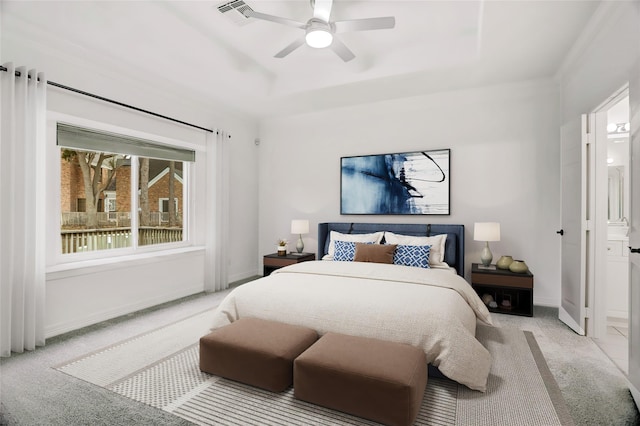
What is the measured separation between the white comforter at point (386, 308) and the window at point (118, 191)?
1.94 metres

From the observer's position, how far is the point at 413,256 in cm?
371

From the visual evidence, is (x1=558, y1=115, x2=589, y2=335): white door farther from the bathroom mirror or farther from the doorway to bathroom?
the bathroom mirror

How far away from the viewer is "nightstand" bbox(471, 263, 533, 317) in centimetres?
351

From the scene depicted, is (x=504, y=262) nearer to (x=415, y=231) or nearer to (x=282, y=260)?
(x=415, y=231)

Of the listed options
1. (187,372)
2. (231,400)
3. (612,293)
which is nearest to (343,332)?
(231,400)

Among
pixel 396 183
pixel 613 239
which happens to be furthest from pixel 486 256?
pixel 396 183

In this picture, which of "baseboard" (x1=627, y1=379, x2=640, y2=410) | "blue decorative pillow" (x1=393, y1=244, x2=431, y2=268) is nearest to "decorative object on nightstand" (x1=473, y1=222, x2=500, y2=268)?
"blue decorative pillow" (x1=393, y1=244, x2=431, y2=268)

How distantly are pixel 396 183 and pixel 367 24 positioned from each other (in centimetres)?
236

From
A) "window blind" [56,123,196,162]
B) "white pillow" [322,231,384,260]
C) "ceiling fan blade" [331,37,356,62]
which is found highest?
"ceiling fan blade" [331,37,356,62]

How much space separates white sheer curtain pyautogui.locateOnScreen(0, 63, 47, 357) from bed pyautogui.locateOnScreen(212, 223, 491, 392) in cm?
154

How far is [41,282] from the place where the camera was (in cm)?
281

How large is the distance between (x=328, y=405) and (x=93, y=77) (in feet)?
12.0

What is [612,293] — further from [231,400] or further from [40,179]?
[40,179]

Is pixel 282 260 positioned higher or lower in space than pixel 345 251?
lower
